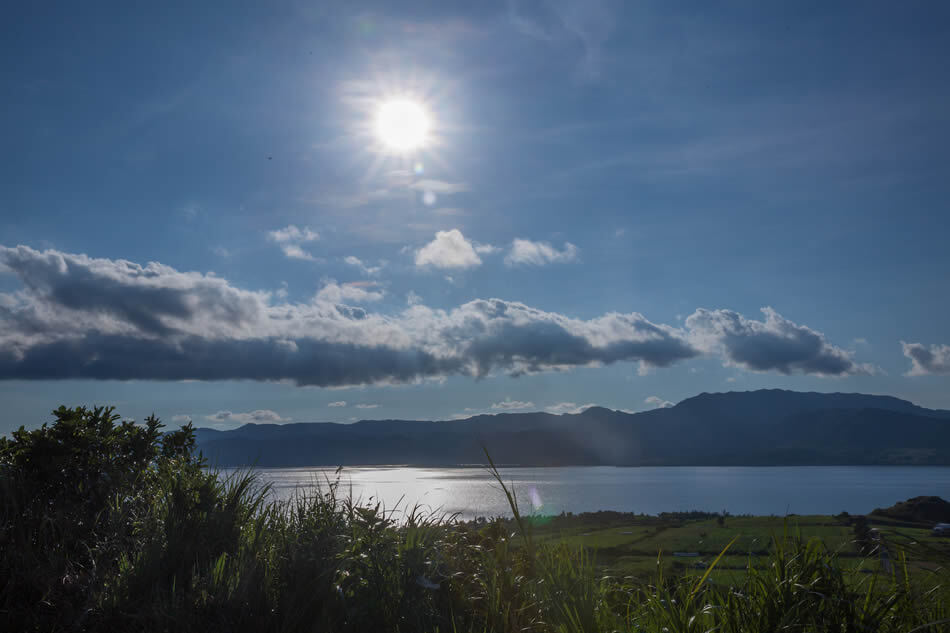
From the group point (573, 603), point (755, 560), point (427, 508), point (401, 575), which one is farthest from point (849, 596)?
point (427, 508)

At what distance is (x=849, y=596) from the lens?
3385 millimetres

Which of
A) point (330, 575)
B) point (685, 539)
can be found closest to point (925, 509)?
point (685, 539)

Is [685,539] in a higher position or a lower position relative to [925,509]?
lower

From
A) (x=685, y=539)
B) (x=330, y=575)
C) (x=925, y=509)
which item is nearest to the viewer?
(x=330, y=575)

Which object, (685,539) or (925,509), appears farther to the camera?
(925,509)

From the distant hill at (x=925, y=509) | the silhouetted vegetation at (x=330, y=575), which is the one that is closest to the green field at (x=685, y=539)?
the silhouetted vegetation at (x=330, y=575)

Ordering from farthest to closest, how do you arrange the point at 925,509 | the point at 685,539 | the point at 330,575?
the point at 925,509 → the point at 685,539 → the point at 330,575

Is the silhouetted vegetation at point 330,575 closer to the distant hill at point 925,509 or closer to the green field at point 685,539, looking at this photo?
the green field at point 685,539

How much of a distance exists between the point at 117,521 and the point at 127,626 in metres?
1.87

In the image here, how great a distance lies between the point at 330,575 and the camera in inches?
188

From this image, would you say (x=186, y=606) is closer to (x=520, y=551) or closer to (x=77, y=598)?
(x=77, y=598)

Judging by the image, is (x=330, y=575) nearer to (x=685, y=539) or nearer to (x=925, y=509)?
(x=685, y=539)

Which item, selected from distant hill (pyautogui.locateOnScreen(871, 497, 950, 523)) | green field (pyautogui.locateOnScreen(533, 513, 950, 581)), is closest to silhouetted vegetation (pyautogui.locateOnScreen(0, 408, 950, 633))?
green field (pyautogui.locateOnScreen(533, 513, 950, 581))

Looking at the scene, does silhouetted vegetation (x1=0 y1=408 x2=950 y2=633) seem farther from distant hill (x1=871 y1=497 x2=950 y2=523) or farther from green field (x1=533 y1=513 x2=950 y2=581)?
distant hill (x1=871 y1=497 x2=950 y2=523)
